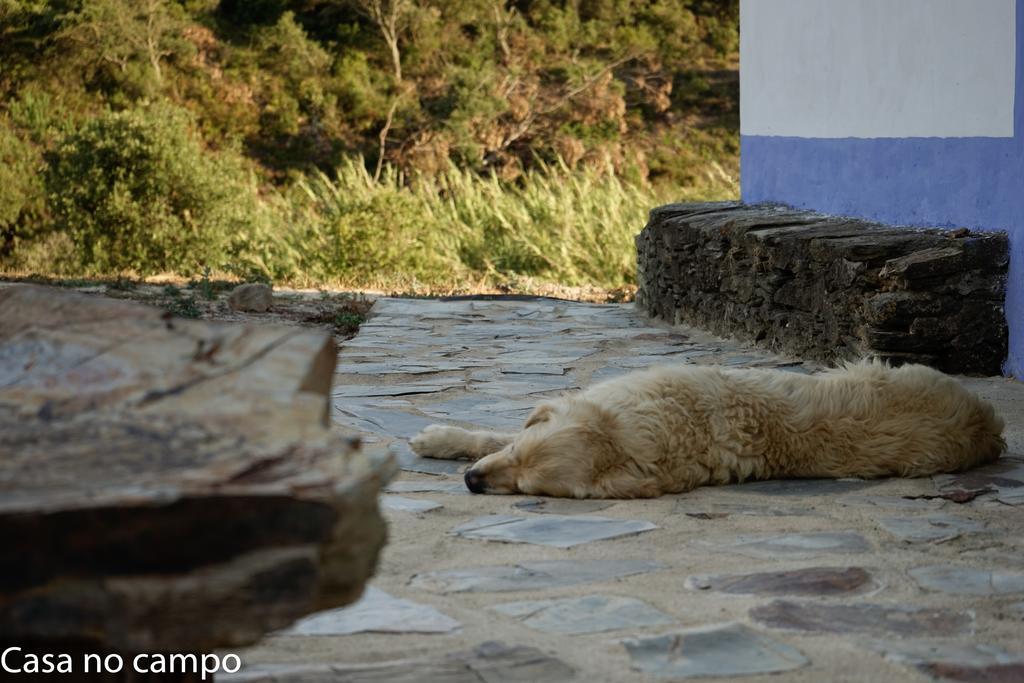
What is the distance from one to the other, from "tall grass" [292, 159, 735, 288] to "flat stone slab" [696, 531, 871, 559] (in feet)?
33.0

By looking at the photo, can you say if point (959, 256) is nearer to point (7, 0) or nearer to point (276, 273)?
point (276, 273)

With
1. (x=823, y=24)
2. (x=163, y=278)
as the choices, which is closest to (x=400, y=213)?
(x=163, y=278)

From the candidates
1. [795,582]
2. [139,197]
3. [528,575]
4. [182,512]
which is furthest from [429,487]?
[139,197]

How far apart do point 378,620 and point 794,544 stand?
1.26 m

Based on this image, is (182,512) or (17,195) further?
(17,195)

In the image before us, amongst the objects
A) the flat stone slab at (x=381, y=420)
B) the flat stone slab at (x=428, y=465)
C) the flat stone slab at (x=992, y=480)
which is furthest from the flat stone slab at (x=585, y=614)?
the flat stone slab at (x=381, y=420)

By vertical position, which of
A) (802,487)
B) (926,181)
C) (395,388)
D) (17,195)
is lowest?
(395,388)

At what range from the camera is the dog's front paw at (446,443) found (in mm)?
Result: 4324

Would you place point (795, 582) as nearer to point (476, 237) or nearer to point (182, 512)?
point (182, 512)

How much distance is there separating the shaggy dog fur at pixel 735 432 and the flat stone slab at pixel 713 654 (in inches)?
44.7

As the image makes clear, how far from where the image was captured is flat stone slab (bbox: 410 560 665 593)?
2.86 m

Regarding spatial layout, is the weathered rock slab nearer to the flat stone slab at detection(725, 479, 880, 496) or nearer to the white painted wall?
the flat stone slab at detection(725, 479, 880, 496)

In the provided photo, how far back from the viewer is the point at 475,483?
3.78 metres

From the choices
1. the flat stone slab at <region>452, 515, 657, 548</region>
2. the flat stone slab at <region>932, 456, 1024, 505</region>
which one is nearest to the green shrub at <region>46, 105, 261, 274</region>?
the flat stone slab at <region>452, 515, 657, 548</region>
